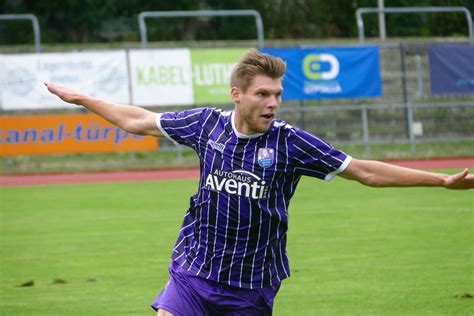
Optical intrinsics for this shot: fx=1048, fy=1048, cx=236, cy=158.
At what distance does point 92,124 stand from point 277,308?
1628 centimetres

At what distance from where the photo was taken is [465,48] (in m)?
26.7

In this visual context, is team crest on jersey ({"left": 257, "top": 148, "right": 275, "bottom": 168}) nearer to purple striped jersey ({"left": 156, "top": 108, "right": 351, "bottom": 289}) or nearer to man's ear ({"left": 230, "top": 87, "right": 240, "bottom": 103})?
purple striped jersey ({"left": 156, "top": 108, "right": 351, "bottom": 289})

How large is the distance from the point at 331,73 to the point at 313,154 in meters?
20.4

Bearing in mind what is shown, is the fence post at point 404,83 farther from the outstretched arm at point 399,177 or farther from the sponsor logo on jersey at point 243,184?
the sponsor logo on jersey at point 243,184

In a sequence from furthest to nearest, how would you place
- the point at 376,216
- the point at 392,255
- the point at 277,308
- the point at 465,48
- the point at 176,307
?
the point at 465,48
the point at 376,216
the point at 392,255
the point at 277,308
the point at 176,307

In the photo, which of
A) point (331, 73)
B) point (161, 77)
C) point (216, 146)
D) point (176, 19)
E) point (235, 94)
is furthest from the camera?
point (176, 19)

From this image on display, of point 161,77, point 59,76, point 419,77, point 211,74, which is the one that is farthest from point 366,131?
point 59,76

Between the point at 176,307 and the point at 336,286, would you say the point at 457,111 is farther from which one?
the point at 176,307

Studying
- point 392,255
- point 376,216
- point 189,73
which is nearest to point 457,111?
point 189,73

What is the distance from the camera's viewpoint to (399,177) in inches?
216

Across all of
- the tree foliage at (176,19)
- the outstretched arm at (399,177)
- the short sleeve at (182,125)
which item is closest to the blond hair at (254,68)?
the short sleeve at (182,125)

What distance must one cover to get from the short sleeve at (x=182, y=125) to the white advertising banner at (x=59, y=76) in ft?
60.0

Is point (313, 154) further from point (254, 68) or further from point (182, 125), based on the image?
point (182, 125)

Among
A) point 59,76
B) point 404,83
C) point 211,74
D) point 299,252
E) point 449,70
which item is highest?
point 59,76
